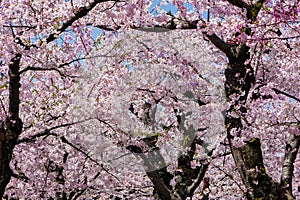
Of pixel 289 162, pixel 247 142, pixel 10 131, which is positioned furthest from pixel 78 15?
pixel 289 162

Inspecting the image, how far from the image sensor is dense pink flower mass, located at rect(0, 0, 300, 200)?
7.57 metres

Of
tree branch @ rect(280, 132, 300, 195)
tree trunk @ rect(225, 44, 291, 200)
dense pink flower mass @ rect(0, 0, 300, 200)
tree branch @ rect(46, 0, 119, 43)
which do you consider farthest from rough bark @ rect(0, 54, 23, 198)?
tree branch @ rect(280, 132, 300, 195)

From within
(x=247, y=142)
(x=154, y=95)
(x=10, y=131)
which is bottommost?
(x=247, y=142)

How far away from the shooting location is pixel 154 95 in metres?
11.9

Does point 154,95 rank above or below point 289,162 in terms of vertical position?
above

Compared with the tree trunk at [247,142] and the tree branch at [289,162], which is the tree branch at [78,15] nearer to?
the tree trunk at [247,142]

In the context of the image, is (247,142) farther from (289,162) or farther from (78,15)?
(78,15)

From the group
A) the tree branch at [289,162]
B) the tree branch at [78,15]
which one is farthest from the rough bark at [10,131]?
the tree branch at [289,162]

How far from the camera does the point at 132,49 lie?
10.6 metres

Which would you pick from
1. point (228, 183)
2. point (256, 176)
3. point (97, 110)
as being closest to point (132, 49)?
point (97, 110)

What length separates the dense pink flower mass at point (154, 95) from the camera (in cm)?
757

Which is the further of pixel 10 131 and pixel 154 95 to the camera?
pixel 154 95

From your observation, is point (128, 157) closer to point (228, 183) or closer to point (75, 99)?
point (75, 99)

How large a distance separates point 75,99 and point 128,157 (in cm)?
259
